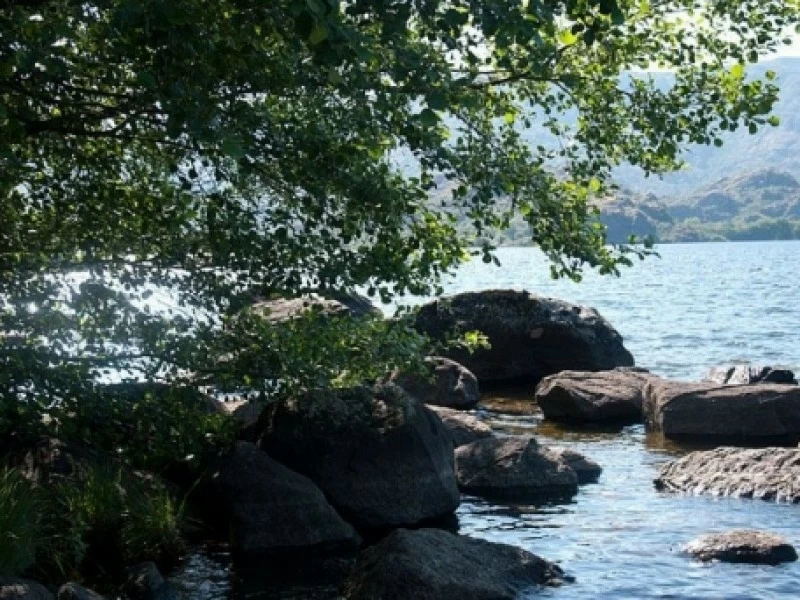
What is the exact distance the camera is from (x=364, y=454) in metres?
16.9

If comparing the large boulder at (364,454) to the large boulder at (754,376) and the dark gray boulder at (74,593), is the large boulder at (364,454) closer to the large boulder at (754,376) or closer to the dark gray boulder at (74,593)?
the dark gray boulder at (74,593)

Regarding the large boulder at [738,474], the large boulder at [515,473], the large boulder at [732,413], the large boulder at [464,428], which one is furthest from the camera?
the large boulder at [732,413]

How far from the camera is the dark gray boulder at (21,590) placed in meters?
10.5

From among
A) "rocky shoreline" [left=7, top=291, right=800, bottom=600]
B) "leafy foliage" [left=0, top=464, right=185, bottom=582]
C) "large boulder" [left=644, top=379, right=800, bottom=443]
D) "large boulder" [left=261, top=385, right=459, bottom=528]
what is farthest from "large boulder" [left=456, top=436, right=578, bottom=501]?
"leafy foliage" [left=0, top=464, right=185, bottom=582]

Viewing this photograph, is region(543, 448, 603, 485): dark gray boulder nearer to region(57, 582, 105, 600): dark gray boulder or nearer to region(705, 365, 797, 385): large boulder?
region(705, 365, 797, 385): large boulder

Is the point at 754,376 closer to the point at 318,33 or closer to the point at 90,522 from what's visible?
the point at 90,522

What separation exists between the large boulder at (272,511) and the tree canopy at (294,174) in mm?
1387

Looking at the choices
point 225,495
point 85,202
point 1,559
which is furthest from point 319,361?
point 1,559

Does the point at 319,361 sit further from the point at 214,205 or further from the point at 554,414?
the point at 554,414

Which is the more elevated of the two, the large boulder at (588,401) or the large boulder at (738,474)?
the large boulder at (588,401)

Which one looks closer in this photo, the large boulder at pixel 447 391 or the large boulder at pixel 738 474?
the large boulder at pixel 738 474

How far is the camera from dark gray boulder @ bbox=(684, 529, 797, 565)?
1454cm

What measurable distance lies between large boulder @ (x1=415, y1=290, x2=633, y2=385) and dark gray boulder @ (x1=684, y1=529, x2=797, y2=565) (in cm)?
1825

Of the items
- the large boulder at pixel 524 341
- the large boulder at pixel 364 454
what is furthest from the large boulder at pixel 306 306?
the large boulder at pixel 524 341
